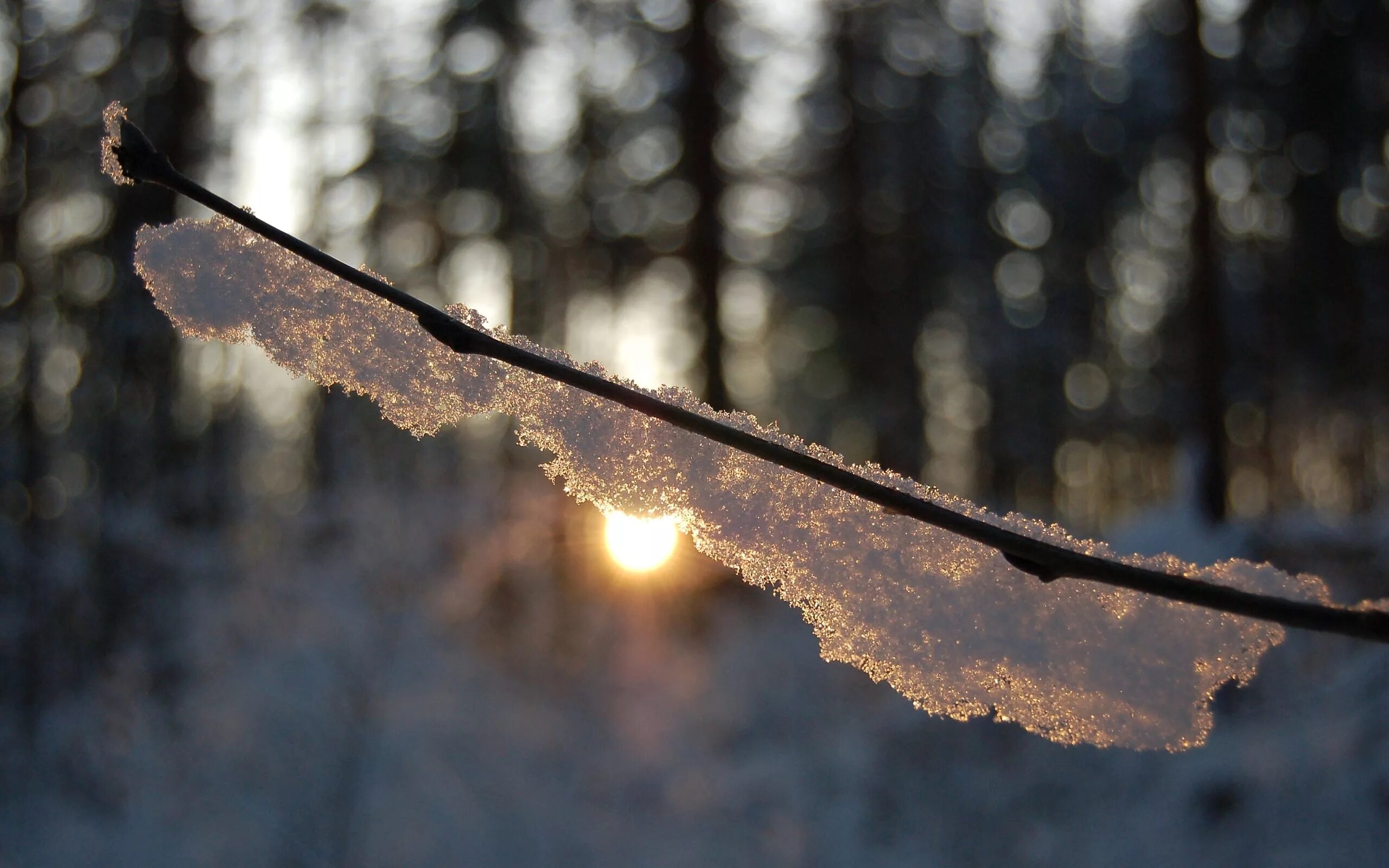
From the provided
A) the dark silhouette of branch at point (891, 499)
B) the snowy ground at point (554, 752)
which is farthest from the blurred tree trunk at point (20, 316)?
the dark silhouette of branch at point (891, 499)

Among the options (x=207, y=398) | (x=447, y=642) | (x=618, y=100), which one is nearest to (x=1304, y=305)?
(x=618, y=100)

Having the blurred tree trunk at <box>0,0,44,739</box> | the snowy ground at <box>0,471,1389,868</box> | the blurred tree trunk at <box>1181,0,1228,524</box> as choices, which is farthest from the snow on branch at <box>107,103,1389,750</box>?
the blurred tree trunk at <box>0,0,44,739</box>

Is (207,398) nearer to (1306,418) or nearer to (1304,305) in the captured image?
(1304,305)

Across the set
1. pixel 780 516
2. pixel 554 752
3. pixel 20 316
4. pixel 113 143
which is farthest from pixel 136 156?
pixel 20 316

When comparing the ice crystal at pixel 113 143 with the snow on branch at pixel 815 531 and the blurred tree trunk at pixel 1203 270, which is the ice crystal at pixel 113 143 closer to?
the snow on branch at pixel 815 531

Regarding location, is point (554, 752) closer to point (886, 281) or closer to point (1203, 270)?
point (1203, 270)
